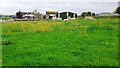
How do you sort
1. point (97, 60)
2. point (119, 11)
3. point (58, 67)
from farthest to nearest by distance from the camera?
point (119, 11), point (97, 60), point (58, 67)

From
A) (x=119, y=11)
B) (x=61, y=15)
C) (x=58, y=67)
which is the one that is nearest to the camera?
(x=58, y=67)

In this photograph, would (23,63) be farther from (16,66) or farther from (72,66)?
(72,66)

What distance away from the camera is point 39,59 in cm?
873

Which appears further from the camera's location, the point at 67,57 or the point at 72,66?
the point at 67,57

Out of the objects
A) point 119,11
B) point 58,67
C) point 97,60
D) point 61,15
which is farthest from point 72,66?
point 61,15

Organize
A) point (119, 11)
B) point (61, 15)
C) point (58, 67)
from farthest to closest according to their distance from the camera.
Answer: point (61, 15), point (119, 11), point (58, 67)

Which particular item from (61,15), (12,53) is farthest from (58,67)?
(61,15)

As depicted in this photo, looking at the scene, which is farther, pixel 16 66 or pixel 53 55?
pixel 53 55

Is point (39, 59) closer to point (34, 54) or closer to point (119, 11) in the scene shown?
point (34, 54)

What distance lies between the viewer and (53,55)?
30.3 feet

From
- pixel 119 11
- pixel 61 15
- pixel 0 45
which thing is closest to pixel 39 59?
pixel 0 45

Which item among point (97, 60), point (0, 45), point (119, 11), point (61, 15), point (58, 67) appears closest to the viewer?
point (58, 67)

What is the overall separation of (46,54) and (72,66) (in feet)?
5.59

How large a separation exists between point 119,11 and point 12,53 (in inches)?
2507
